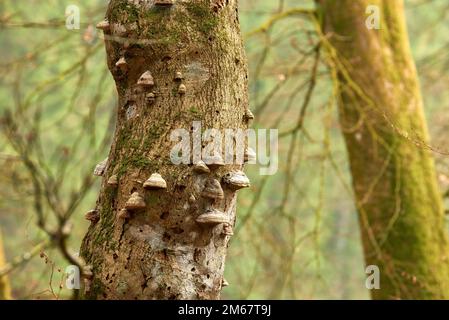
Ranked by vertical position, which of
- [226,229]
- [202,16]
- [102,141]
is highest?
[202,16]

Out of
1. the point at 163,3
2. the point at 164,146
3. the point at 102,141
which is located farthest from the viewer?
the point at 102,141

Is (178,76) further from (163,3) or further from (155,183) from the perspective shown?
(155,183)

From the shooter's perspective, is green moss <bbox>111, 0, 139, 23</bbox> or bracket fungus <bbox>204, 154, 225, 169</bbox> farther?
green moss <bbox>111, 0, 139, 23</bbox>

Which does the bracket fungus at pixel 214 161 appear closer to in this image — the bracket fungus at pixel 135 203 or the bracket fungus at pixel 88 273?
the bracket fungus at pixel 135 203

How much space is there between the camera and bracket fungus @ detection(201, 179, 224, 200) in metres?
2.39

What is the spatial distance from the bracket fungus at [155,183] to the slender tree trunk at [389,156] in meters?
2.73

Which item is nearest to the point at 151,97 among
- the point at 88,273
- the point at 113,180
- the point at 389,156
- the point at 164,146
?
the point at 164,146

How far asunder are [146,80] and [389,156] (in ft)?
9.57

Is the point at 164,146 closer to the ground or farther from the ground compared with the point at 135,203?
farther from the ground

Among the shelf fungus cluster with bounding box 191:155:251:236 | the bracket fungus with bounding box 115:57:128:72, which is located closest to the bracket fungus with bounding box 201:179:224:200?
the shelf fungus cluster with bounding box 191:155:251:236

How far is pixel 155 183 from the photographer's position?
2318mm

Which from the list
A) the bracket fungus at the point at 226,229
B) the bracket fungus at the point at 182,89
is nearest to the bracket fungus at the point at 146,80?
the bracket fungus at the point at 182,89

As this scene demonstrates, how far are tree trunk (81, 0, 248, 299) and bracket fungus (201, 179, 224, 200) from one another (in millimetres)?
14

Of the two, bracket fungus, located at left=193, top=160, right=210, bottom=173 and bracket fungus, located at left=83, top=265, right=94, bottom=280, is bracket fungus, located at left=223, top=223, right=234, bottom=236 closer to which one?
bracket fungus, located at left=193, top=160, right=210, bottom=173
